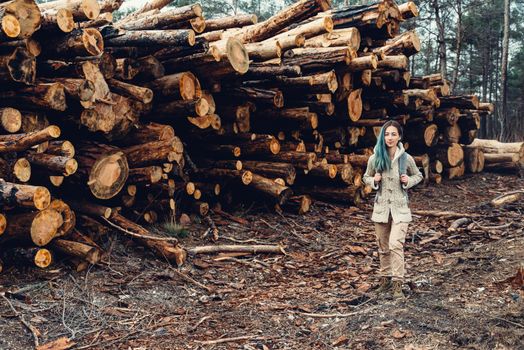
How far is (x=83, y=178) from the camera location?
604cm

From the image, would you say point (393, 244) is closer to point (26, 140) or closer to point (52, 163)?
point (52, 163)

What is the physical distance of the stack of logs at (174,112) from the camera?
545cm

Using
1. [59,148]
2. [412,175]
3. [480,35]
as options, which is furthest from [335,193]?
[480,35]

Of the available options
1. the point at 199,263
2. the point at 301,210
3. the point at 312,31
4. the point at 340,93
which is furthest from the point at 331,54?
the point at 199,263

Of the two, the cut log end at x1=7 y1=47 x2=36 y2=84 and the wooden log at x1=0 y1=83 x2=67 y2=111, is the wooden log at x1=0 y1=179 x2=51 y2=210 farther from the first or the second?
the cut log end at x1=7 y1=47 x2=36 y2=84

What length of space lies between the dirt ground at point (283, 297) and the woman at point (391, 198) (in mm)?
267

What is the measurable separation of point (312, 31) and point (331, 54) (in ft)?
1.56

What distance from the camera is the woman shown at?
17.6ft

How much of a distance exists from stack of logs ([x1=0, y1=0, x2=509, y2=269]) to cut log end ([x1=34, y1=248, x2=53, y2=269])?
0.03ft

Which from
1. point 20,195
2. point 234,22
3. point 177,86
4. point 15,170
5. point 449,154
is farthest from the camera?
point 449,154

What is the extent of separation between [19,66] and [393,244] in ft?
13.9

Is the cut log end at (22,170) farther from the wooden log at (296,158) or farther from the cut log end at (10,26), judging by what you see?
the wooden log at (296,158)

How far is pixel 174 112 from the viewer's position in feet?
23.0

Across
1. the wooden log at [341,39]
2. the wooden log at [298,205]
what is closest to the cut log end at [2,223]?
the wooden log at [298,205]
